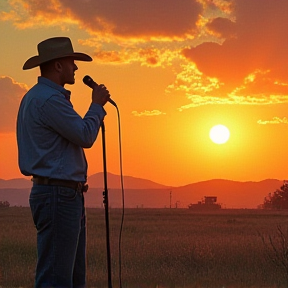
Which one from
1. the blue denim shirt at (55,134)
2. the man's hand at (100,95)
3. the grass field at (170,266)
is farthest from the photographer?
the grass field at (170,266)

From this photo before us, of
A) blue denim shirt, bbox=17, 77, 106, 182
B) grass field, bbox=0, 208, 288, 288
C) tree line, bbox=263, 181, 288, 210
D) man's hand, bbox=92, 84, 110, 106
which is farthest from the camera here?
tree line, bbox=263, 181, 288, 210

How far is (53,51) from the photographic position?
15.0 ft

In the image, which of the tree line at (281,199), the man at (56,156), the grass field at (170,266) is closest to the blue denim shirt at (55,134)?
the man at (56,156)

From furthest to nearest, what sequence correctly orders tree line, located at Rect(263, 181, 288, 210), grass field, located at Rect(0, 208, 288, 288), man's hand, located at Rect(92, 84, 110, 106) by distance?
tree line, located at Rect(263, 181, 288, 210)
grass field, located at Rect(0, 208, 288, 288)
man's hand, located at Rect(92, 84, 110, 106)

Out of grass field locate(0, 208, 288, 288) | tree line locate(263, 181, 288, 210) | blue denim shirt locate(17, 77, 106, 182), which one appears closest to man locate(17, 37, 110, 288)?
blue denim shirt locate(17, 77, 106, 182)

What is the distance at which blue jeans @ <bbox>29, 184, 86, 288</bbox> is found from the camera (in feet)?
14.4

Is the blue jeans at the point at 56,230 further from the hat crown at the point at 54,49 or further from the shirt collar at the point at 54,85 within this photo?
the hat crown at the point at 54,49

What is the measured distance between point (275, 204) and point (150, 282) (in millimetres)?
88408

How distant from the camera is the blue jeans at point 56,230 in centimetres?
440

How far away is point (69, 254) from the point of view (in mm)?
4500

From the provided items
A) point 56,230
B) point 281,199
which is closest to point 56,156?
point 56,230

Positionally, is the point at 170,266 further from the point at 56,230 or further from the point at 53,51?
the point at 53,51

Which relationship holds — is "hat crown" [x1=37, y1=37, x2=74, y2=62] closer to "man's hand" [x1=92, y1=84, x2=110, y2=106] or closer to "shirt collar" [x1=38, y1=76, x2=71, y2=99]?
"shirt collar" [x1=38, y1=76, x2=71, y2=99]

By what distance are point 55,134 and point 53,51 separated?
557 mm
